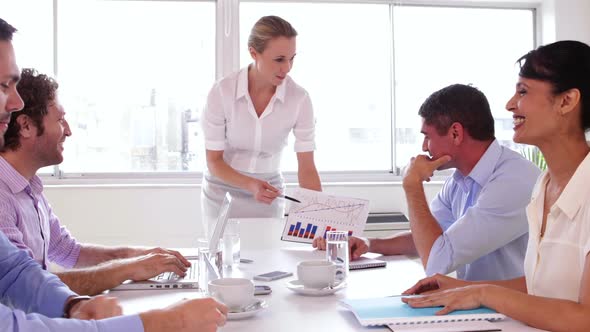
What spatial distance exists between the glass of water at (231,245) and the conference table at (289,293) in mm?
33

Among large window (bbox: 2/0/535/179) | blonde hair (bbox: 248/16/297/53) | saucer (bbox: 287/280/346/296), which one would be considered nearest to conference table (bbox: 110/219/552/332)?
saucer (bbox: 287/280/346/296)

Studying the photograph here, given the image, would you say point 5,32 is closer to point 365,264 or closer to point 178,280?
point 178,280

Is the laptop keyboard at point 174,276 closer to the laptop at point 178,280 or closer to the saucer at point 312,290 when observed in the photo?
the laptop at point 178,280

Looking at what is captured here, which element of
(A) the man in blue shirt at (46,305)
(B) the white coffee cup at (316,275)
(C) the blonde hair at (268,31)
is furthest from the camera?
(C) the blonde hair at (268,31)

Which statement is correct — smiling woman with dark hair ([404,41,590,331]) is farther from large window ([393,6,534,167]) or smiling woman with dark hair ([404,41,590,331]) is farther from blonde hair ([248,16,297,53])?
large window ([393,6,534,167])

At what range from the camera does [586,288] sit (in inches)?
51.8

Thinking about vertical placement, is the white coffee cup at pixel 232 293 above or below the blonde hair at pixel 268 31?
below

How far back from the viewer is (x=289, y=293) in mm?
1698

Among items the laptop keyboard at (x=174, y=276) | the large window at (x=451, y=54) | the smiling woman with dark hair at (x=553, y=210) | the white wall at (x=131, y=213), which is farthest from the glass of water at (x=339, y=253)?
the large window at (x=451, y=54)

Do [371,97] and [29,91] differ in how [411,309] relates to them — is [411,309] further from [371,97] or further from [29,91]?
[371,97]

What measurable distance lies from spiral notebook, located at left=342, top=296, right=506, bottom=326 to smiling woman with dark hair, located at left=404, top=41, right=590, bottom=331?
2 cm

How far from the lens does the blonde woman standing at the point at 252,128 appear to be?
296 cm

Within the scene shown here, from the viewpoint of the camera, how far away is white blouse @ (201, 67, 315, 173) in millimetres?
2982

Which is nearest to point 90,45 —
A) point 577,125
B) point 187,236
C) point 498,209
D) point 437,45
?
point 187,236
